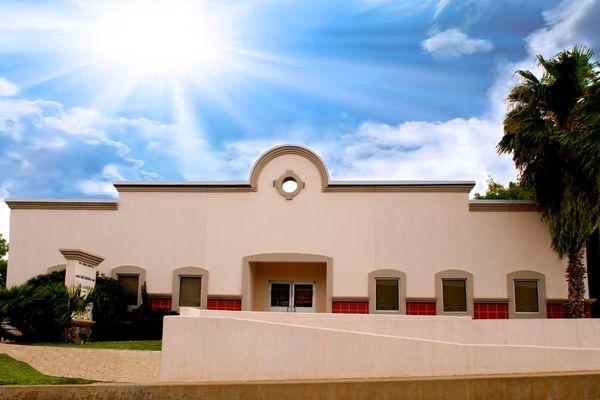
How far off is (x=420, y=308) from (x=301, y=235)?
471 centimetres

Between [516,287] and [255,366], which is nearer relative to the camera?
[255,366]

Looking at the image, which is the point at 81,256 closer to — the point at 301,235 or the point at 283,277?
the point at 301,235

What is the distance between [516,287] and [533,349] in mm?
8690

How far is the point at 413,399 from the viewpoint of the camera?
40.5 ft

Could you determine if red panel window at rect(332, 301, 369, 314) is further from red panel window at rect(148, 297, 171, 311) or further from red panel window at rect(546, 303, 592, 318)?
red panel window at rect(546, 303, 592, 318)

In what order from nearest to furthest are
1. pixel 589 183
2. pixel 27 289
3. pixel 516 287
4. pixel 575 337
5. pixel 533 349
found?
pixel 533 349, pixel 575 337, pixel 27 289, pixel 589 183, pixel 516 287

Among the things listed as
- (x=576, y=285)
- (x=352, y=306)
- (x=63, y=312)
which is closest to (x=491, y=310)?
(x=576, y=285)

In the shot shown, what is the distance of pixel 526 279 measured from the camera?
71.6 feet

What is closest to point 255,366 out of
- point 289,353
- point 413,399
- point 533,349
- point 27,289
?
point 289,353

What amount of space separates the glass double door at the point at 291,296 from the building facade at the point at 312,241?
620mm

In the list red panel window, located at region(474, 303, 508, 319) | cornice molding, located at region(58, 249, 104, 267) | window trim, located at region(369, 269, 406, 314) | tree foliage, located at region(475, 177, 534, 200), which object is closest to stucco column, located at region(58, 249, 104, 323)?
A: cornice molding, located at region(58, 249, 104, 267)

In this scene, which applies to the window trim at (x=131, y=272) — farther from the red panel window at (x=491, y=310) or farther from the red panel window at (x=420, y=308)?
the red panel window at (x=491, y=310)

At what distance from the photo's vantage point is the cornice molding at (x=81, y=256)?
18719 millimetres

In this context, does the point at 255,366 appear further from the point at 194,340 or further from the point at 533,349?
the point at 533,349
